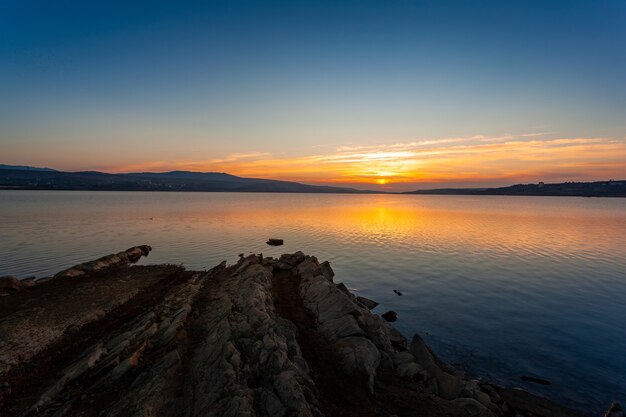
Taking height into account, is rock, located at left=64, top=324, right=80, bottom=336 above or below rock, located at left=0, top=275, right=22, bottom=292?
below

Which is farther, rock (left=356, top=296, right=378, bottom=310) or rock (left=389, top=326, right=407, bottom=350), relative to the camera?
rock (left=356, top=296, right=378, bottom=310)

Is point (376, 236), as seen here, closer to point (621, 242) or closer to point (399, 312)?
point (399, 312)

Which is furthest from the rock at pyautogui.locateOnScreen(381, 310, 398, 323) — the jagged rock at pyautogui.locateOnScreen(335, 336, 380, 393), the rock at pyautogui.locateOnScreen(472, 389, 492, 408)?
the rock at pyautogui.locateOnScreen(472, 389, 492, 408)

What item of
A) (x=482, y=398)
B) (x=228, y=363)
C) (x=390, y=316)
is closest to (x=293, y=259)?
(x=390, y=316)

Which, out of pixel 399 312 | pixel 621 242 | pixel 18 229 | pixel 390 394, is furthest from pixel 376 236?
pixel 18 229

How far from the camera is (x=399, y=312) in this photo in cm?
3278

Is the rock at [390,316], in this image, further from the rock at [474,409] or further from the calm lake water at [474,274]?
the rock at [474,409]

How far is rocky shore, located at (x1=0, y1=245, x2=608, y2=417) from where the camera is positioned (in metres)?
14.2

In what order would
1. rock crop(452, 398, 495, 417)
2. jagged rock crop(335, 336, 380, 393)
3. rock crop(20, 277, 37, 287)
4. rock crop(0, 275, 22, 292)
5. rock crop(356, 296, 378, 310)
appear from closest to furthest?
rock crop(452, 398, 495, 417), jagged rock crop(335, 336, 380, 393), rock crop(0, 275, 22, 292), rock crop(356, 296, 378, 310), rock crop(20, 277, 37, 287)

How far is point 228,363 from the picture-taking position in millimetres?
15703

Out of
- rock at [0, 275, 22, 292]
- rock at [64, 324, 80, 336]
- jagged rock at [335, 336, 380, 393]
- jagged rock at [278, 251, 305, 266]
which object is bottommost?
rock at [64, 324, 80, 336]

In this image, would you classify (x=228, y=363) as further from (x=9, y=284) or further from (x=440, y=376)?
(x=9, y=284)

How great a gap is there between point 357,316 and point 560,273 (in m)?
40.5

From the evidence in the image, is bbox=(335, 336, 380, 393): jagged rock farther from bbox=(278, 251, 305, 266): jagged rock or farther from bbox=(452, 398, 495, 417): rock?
bbox=(278, 251, 305, 266): jagged rock
